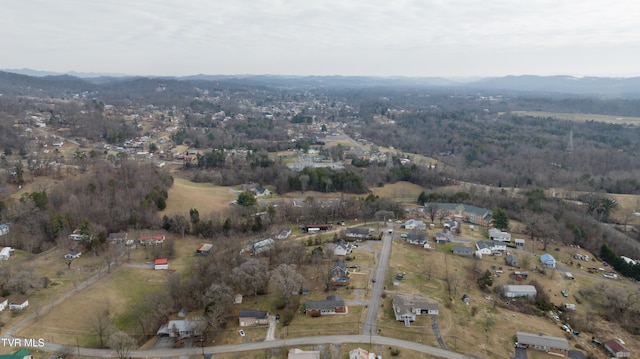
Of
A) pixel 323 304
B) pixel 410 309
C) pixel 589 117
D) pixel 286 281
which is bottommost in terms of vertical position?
pixel 410 309

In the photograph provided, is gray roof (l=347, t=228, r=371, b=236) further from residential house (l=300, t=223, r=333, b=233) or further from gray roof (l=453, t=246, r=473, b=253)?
gray roof (l=453, t=246, r=473, b=253)

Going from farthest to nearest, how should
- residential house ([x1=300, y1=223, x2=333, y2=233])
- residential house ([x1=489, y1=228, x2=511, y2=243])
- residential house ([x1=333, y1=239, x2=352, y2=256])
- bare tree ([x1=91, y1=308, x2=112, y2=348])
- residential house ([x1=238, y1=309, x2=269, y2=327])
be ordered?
residential house ([x1=300, y1=223, x2=333, y2=233]), residential house ([x1=489, y1=228, x2=511, y2=243]), residential house ([x1=333, y1=239, x2=352, y2=256]), residential house ([x1=238, y1=309, x2=269, y2=327]), bare tree ([x1=91, y1=308, x2=112, y2=348])

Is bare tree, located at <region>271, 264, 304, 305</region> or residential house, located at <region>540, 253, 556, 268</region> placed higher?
bare tree, located at <region>271, 264, 304, 305</region>

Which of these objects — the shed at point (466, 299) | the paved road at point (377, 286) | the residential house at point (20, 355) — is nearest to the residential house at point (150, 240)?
the residential house at point (20, 355)

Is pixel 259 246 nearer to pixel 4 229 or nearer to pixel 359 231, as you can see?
pixel 359 231

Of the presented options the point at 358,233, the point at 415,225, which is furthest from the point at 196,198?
the point at 415,225

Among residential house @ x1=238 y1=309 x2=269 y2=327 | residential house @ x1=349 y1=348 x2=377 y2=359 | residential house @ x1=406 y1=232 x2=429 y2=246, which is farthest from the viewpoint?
residential house @ x1=406 y1=232 x2=429 y2=246

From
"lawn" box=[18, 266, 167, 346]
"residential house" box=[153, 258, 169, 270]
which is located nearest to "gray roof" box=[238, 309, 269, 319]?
"lawn" box=[18, 266, 167, 346]

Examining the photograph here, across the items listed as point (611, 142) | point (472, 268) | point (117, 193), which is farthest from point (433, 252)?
point (611, 142)
